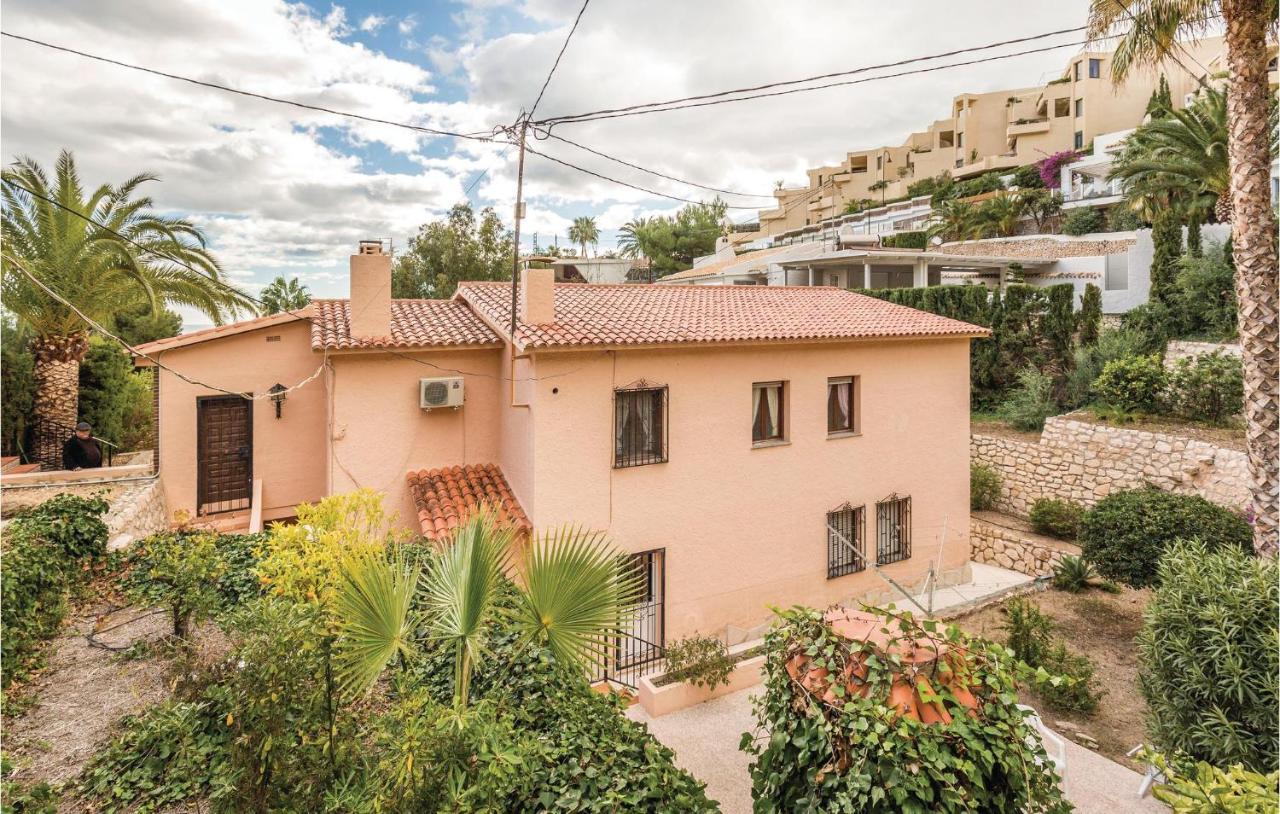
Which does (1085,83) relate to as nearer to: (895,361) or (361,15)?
(895,361)

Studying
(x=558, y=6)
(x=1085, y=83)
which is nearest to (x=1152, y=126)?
(x=558, y=6)

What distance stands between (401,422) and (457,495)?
5.53 feet

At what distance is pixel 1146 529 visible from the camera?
12.0 meters

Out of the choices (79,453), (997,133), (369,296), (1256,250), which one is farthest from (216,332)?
(997,133)

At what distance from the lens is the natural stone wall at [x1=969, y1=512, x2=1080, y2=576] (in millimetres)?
15234

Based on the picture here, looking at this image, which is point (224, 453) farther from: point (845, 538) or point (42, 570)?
point (845, 538)

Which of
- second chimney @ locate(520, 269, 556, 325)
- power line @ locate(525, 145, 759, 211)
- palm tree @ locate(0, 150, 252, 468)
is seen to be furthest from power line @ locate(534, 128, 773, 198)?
palm tree @ locate(0, 150, 252, 468)

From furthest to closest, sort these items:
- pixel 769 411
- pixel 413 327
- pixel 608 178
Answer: pixel 608 178 < pixel 769 411 < pixel 413 327

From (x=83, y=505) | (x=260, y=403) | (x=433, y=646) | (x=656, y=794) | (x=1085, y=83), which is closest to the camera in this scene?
(x=656, y=794)

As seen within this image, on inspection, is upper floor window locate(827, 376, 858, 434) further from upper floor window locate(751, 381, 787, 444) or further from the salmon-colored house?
upper floor window locate(751, 381, 787, 444)

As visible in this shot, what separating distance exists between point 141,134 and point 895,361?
14611mm

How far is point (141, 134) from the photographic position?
10.3m

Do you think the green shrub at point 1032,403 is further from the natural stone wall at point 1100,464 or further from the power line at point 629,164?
the power line at point 629,164

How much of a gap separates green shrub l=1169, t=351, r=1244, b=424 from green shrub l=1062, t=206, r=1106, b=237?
20.0 metres
